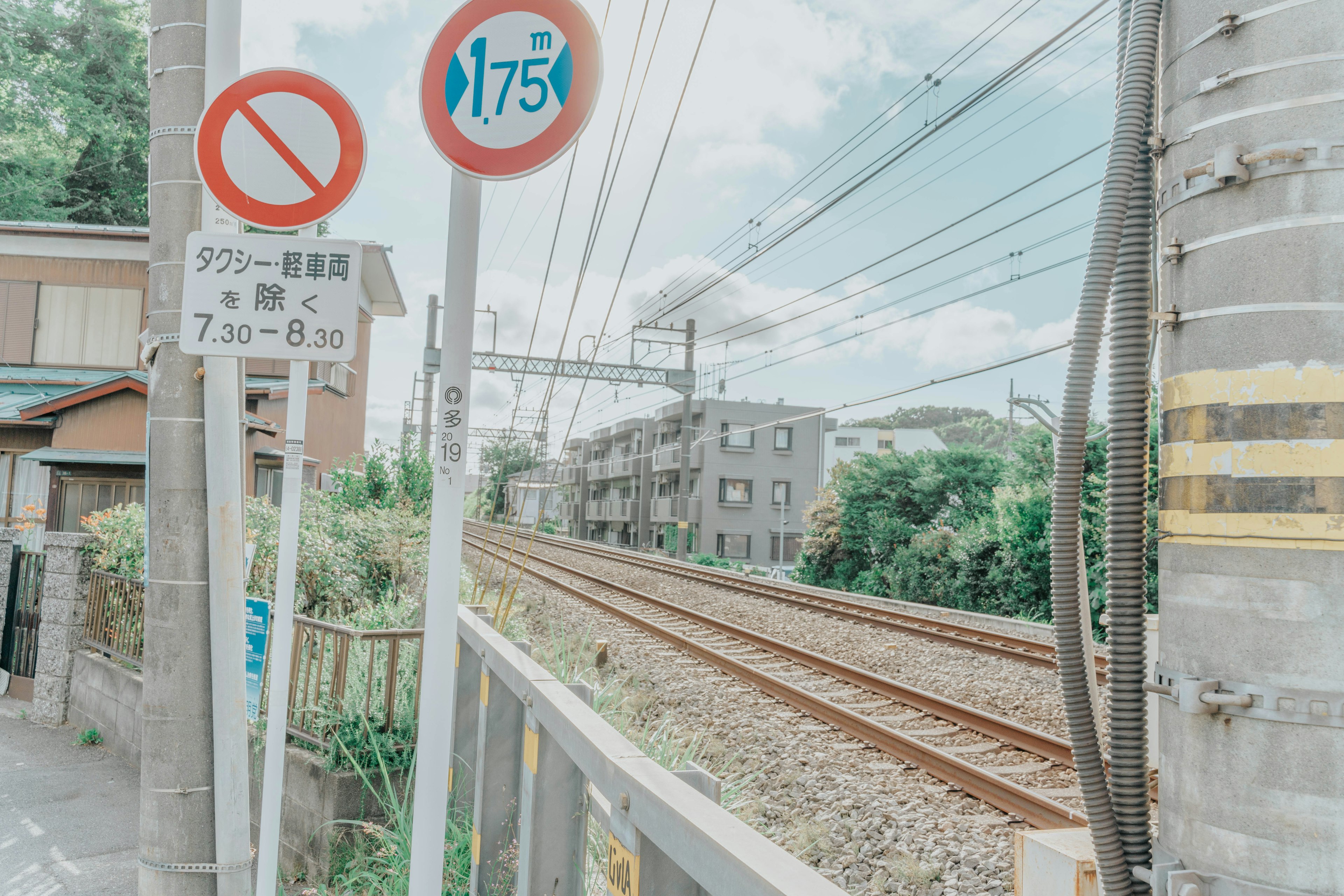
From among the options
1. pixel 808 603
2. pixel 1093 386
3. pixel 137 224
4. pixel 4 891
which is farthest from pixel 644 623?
pixel 137 224

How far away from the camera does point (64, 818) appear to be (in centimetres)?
543

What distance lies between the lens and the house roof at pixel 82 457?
A: 1207cm

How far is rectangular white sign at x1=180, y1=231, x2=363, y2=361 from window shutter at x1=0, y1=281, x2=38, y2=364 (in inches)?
681

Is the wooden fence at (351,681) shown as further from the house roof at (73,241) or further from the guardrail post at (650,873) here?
the house roof at (73,241)

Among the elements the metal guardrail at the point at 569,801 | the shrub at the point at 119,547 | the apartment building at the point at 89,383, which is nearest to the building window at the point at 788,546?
the apartment building at the point at 89,383

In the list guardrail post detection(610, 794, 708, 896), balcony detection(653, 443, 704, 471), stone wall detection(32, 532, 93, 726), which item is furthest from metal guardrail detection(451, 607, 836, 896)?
balcony detection(653, 443, 704, 471)

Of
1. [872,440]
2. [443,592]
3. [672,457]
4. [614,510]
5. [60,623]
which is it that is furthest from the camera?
[872,440]

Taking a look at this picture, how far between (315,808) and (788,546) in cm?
4261

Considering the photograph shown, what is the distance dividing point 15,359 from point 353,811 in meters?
16.1

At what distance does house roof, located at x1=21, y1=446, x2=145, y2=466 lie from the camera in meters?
12.1

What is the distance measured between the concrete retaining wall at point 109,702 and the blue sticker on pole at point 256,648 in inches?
117

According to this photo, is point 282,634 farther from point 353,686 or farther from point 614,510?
point 614,510

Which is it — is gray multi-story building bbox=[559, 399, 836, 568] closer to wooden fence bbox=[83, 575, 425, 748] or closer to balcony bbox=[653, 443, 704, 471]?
balcony bbox=[653, 443, 704, 471]

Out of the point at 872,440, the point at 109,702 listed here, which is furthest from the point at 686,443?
the point at 872,440
